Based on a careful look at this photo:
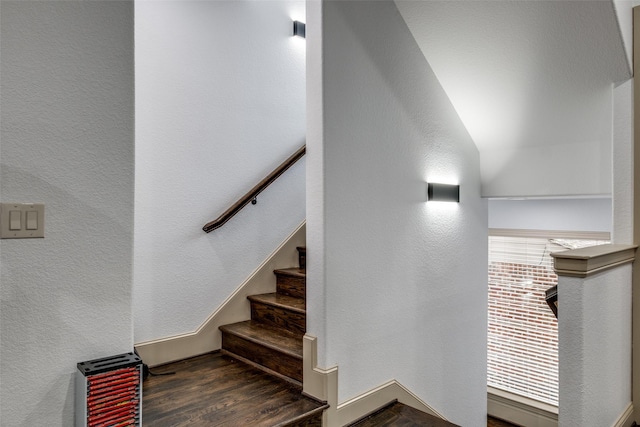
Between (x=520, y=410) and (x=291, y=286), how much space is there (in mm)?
3045

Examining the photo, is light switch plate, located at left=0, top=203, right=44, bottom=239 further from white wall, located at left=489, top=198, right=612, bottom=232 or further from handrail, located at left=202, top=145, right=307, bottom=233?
white wall, located at left=489, top=198, right=612, bottom=232

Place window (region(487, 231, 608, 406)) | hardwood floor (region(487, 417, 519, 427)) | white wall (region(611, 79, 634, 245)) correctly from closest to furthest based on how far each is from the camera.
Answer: white wall (region(611, 79, 634, 245)) < hardwood floor (region(487, 417, 519, 427)) < window (region(487, 231, 608, 406))

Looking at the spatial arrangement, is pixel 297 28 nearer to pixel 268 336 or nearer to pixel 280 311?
pixel 280 311

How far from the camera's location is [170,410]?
2.13m

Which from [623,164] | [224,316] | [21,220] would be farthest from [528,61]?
[21,220]

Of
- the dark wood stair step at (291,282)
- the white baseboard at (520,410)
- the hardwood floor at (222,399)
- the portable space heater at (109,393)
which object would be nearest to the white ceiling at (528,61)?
the dark wood stair step at (291,282)

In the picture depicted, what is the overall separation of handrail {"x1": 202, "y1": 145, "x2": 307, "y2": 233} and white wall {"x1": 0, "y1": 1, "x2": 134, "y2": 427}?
130cm

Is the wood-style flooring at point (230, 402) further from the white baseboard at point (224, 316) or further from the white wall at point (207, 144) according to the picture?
the white wall at point (207, 144)

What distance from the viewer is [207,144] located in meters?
3.03

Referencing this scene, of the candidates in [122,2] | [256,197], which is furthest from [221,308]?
[122,2]

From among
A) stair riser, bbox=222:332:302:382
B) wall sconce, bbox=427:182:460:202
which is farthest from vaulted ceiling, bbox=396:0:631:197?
stair riser, bbox=222:332:302:382

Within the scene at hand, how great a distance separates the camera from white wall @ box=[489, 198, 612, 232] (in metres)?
4.30

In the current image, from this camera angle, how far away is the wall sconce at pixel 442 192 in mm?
3002

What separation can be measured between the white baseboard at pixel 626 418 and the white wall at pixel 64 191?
2.65 metres
